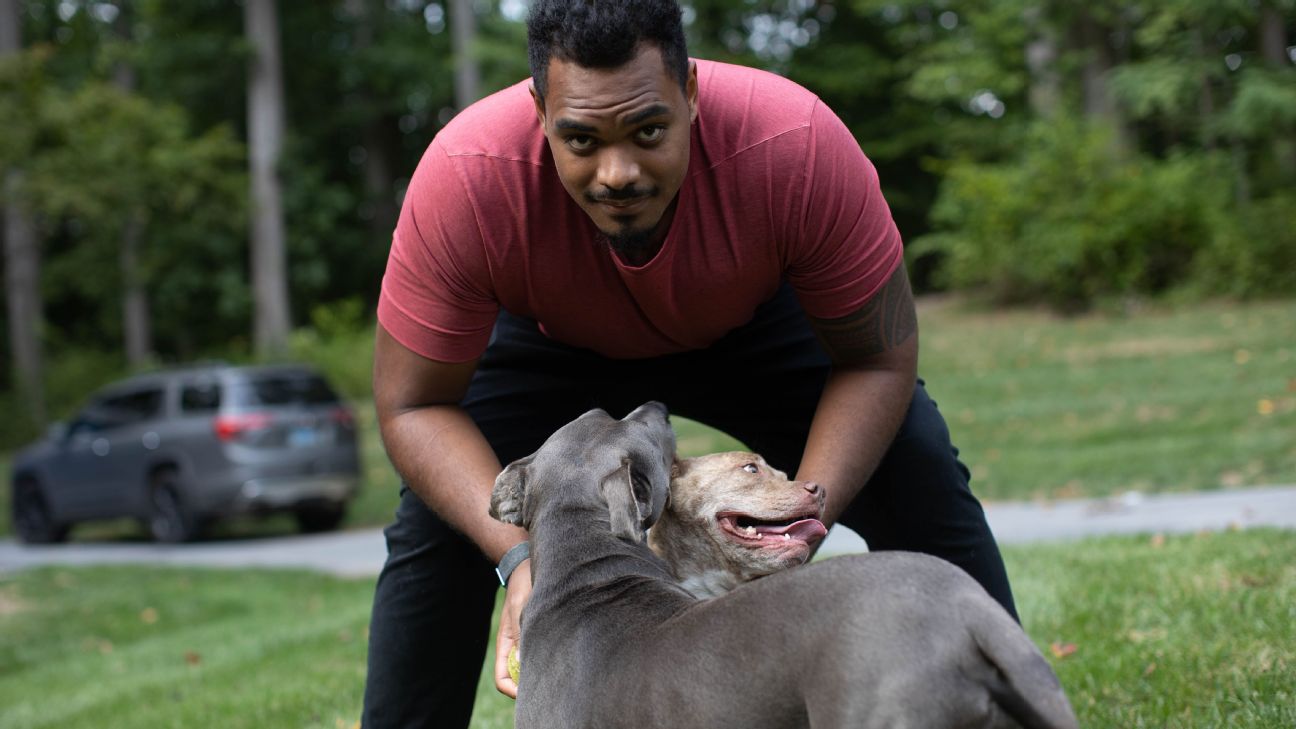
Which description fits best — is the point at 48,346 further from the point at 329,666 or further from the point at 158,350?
the point at 329,666

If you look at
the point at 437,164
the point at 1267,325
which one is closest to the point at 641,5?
the point at 437,164

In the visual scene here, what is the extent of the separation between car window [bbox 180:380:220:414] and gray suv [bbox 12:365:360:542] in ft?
0.05

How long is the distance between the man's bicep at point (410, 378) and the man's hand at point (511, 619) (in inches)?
24.4

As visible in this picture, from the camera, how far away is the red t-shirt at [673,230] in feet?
11.2

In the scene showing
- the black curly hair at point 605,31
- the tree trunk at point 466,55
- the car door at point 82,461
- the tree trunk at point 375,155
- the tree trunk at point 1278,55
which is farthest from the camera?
the tree trunk at point 375,155

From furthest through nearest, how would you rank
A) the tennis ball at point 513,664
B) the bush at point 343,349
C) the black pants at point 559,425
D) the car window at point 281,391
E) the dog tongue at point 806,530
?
1. the bush at point 343,349
2. the car window at point 281,391
3. the black pants at point 559,425
4. the tennis ball at point 513,664
5. the dog tongue at point 806,530

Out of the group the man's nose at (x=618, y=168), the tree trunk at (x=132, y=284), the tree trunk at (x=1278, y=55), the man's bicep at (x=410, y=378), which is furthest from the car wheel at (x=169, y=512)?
the tree trunk at (x=1278, y=55)

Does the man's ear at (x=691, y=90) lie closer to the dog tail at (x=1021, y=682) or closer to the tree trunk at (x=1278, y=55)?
the dog tail at (x=1021, y=682)

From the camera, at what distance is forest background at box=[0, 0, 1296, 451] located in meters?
22.6

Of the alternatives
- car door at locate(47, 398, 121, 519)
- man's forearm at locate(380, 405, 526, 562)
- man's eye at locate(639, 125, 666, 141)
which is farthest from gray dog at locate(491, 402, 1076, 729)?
car door at locate(47, 398, 121, 519)

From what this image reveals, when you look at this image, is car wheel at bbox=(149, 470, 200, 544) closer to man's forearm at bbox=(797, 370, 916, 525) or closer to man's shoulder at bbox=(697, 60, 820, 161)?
man's forearm at bbox=(797, 370, 916, 525)

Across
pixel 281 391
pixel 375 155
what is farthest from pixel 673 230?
pixel 375 155

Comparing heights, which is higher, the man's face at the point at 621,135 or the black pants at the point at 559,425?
the man's face at the point at 621,135

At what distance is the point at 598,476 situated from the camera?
3.29 meters
